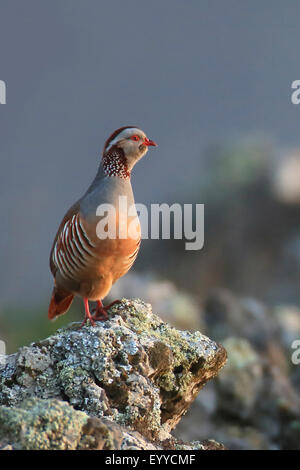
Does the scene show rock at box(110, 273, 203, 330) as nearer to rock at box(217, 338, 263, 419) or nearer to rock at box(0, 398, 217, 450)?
rock at box(217, 338, 263, 419)

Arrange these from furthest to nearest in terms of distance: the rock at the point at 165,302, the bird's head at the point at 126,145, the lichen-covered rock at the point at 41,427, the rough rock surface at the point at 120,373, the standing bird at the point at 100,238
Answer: the rock at the point at 165,302
the bird's head at the point at 126,145
the standing bird at the point at 100,238
the rough rock surface at the point at 120,373
the lichen-covered rock at the point at 41,427

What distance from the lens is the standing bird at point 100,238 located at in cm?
529

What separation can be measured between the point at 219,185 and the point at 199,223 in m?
3.46

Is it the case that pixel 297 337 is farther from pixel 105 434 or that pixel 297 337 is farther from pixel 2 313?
pixel 105 434

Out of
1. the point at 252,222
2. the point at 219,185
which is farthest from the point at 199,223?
the point at 219,185

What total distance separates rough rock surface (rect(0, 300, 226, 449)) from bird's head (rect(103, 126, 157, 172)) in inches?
47.4

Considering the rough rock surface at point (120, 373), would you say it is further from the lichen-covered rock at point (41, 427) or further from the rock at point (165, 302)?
the rock at point (165, 302)

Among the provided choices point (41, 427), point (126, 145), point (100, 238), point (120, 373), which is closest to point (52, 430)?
point (41, 427)

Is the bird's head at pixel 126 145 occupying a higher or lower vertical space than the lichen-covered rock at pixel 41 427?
higher

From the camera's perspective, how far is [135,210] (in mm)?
5418

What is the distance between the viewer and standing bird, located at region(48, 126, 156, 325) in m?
5.29

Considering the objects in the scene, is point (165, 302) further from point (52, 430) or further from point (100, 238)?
point (52, 430)

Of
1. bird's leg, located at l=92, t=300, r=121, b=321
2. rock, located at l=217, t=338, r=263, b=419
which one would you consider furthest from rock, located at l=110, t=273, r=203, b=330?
bird's leg, located at l=92, t=300, r=121, b=321

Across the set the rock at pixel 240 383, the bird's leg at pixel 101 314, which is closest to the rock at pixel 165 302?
the rock at pixel 240 383
